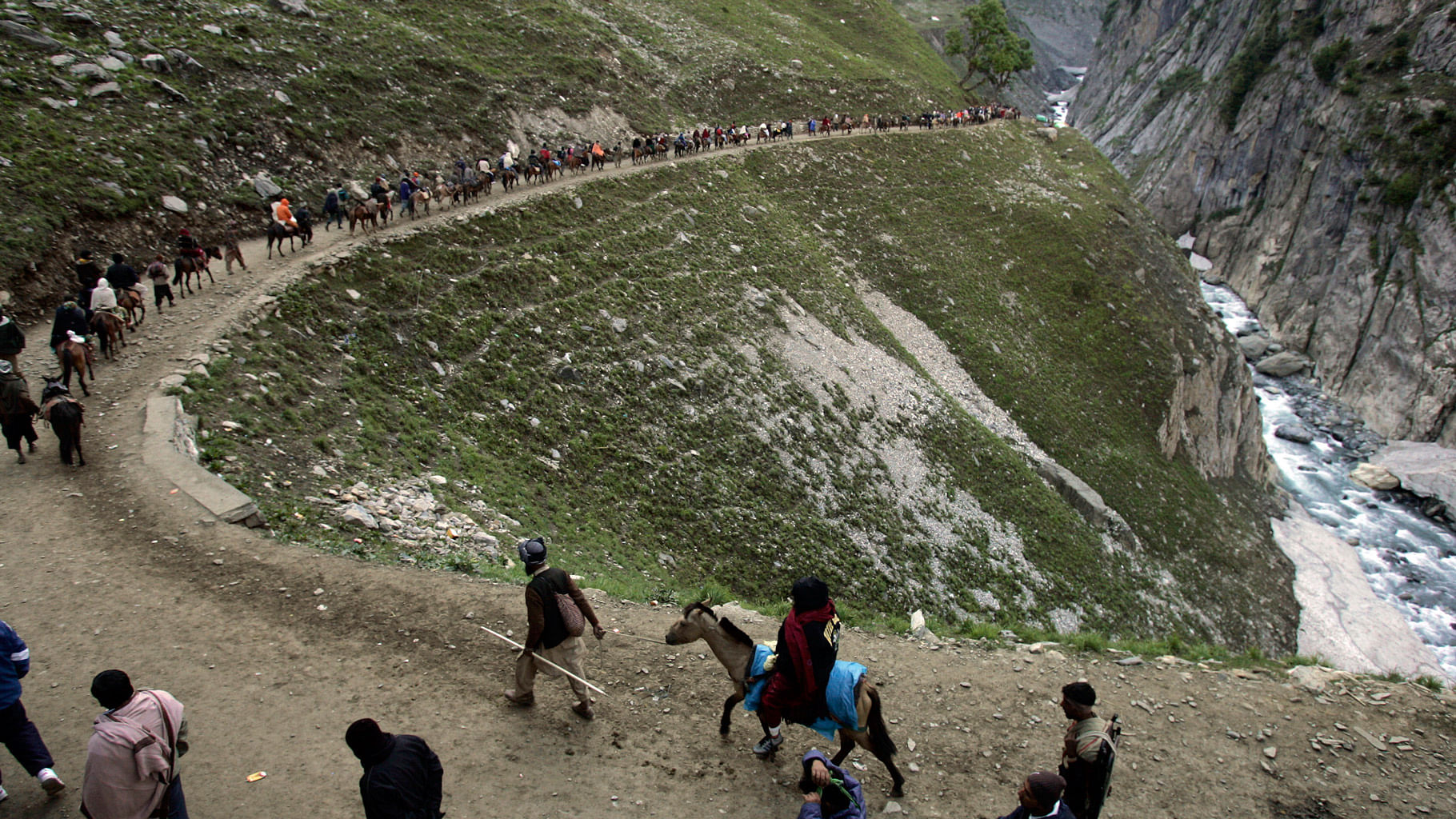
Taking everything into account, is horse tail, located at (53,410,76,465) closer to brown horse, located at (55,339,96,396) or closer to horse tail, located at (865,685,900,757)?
brown horse, located at (55,339,96,396)

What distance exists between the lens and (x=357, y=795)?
8359 mm

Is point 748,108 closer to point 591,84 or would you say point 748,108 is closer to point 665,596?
point 591,84

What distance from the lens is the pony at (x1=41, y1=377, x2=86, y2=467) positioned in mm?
13609

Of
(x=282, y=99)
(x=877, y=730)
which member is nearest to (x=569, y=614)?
(x=877, y=730)

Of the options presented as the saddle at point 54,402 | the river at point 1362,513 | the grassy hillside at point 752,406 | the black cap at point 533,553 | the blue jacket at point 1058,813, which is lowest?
the river at point 1362,513

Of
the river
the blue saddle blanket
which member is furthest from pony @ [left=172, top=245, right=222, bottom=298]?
the river

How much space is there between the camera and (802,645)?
337 inches

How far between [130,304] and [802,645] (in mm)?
20968

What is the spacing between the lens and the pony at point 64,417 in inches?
536

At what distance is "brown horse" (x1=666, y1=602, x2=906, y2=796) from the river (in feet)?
141

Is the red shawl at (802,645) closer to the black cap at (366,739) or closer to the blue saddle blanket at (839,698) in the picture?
the blue saddle blanket at (839,698)

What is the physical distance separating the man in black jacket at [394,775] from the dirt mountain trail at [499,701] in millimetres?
1861

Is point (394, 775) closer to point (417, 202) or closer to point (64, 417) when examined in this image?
point (64, 417)

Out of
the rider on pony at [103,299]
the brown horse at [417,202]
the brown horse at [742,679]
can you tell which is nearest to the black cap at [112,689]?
the brown horse at [742,679]
